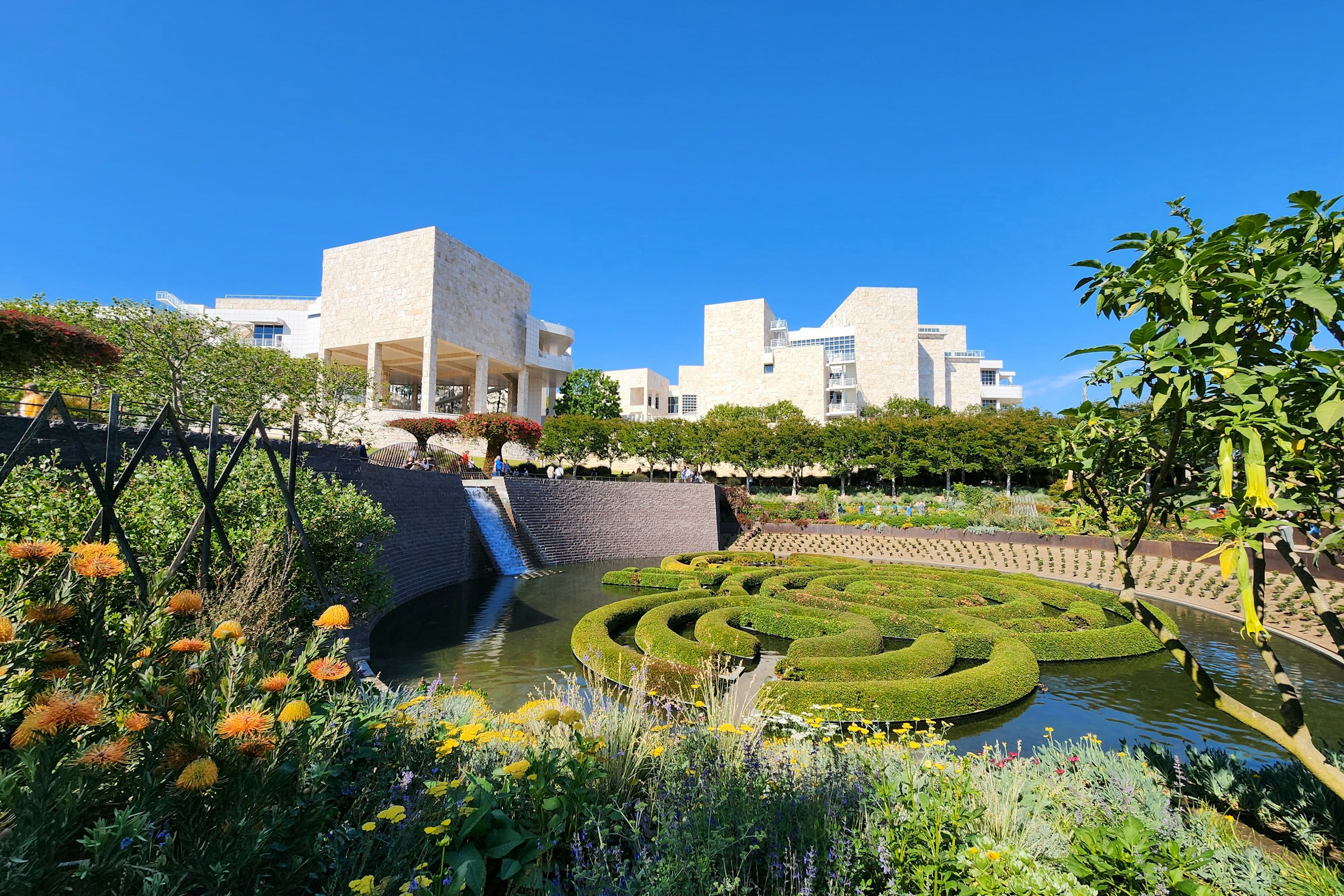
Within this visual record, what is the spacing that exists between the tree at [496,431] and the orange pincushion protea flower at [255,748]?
25.9 m

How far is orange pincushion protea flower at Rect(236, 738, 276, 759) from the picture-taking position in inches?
94.9

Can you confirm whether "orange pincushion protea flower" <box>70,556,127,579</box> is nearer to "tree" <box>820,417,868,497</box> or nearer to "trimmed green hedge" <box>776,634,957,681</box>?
"trimmed green hedge" <box>776,634,957,681</box>

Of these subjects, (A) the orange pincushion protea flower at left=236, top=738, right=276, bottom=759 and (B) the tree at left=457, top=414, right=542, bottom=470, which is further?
(B) the tree at left=457, top=414, right=542, bottom=470

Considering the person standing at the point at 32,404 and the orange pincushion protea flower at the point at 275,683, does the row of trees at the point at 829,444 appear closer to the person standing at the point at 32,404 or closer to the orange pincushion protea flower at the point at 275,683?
the person standing at the point at 32,404

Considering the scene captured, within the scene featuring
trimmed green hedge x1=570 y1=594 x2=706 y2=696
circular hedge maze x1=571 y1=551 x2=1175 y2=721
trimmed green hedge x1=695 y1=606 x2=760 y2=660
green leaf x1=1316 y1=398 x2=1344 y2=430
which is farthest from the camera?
trimmed green hedge x1=695 y1=606 x2=760 y2=660

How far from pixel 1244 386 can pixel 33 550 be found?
4.76 metres

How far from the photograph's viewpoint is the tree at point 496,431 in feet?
90.6

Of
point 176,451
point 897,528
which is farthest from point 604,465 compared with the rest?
point 176,451

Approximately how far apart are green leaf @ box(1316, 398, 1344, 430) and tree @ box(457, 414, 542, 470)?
2760cm

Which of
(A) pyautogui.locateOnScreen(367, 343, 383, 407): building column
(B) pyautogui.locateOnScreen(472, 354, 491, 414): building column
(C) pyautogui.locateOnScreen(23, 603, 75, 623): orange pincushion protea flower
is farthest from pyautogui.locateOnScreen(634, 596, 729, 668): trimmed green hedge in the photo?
(B) pyautogui.locateOnScreen(472, 354, 491, 414): building column

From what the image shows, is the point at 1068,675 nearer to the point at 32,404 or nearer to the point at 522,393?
the point at 32,404

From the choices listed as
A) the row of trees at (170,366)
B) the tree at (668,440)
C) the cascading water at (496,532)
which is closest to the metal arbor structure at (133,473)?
the row of trees at (170,366)

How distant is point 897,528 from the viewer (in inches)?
1048

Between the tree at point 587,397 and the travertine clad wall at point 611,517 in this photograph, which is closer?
the travertine clad wall at point 611,517
